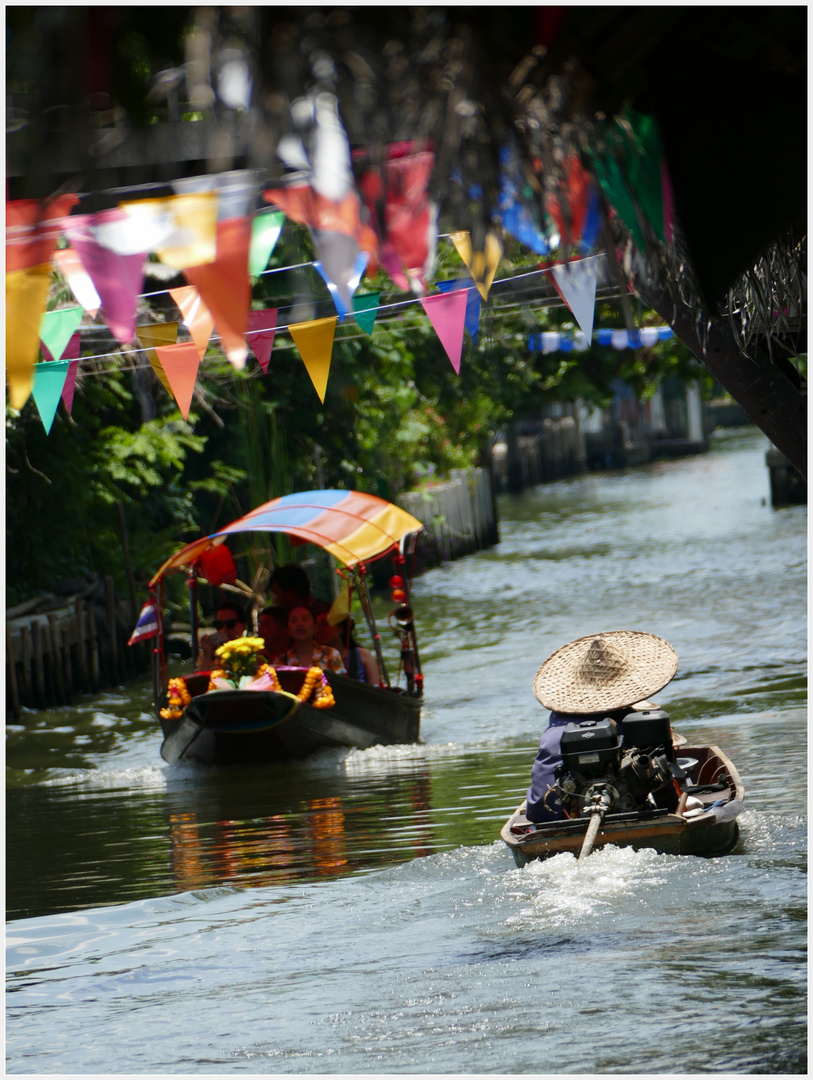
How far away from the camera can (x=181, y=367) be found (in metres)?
8.05

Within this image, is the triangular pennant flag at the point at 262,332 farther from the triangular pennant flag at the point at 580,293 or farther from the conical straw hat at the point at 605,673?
the conical straw hat at the point at 605,673

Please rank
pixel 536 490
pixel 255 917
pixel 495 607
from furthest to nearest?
pixel 536 490
pixel 495 607
pixel 255 917

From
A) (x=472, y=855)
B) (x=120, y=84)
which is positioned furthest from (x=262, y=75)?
(x=472, y=855)

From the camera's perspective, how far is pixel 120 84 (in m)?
3.04

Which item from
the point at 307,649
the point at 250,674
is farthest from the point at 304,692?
the point at 307,649

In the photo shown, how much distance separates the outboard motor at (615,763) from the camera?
7.49m

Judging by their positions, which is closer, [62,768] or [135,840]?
[135,840]

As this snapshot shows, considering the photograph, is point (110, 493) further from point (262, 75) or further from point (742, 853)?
point (262, 75)

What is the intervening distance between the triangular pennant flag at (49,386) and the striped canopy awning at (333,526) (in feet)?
16.5

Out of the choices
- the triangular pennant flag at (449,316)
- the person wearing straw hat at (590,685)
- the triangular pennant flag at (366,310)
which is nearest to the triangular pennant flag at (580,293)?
the triangular pennant flag at (449,316)

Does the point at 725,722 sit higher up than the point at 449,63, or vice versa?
the point at 449,63

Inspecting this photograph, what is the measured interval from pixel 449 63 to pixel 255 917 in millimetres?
5894

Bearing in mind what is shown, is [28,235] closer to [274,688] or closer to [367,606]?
[274,688]

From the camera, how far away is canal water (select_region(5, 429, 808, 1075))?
5.66 m
